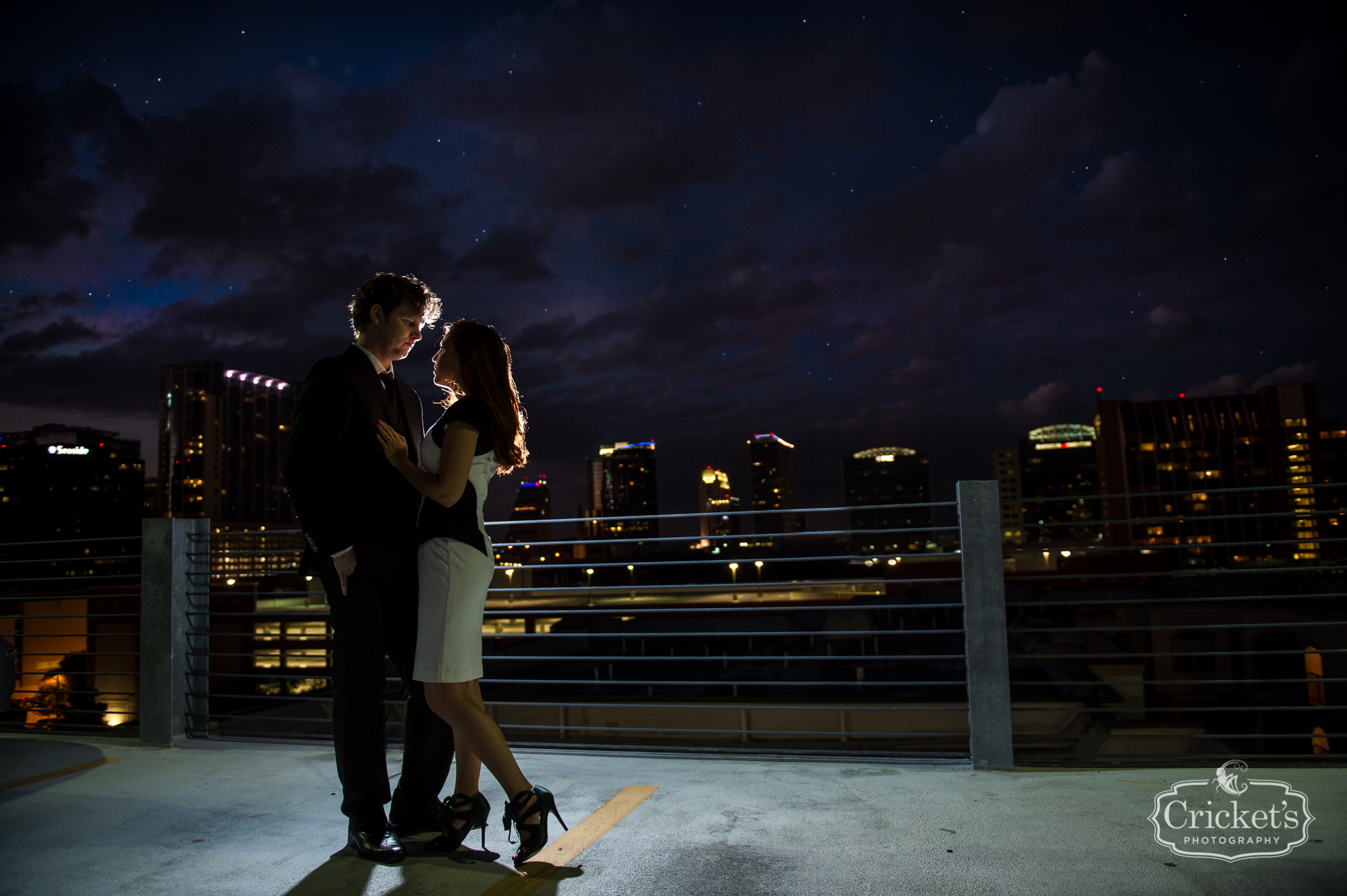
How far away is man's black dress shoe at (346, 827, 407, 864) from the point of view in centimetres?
228

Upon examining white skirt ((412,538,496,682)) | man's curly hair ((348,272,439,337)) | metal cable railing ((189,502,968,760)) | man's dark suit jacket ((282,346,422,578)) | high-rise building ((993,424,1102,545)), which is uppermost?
high-rise building ((993,424,1102,545))

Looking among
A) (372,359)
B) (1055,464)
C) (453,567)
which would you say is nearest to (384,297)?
(372,359)

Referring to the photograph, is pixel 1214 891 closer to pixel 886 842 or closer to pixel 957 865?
pixel 957 865

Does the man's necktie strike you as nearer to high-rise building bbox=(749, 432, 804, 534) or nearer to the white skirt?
the white skirt

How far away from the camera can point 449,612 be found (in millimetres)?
2244

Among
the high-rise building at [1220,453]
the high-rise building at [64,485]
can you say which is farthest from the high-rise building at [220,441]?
the high-rise building at [1220,453]

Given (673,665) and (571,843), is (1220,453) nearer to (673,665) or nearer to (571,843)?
(673,665)

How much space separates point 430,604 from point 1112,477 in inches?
4293

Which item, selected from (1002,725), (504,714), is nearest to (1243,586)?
(504,714)

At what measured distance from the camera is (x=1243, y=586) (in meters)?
31.9

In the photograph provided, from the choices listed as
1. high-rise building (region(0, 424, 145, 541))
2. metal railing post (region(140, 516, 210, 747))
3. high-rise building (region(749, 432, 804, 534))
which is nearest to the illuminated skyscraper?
metal railing post (region(140, 516, 210, 747))

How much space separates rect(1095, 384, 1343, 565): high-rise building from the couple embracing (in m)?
103

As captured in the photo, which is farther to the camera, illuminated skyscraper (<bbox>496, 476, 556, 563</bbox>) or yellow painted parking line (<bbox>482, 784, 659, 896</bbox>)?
illuminated skyscraper (<bbox>496, 476, 556, 563</bbox>)

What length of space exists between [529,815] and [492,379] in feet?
4.35
